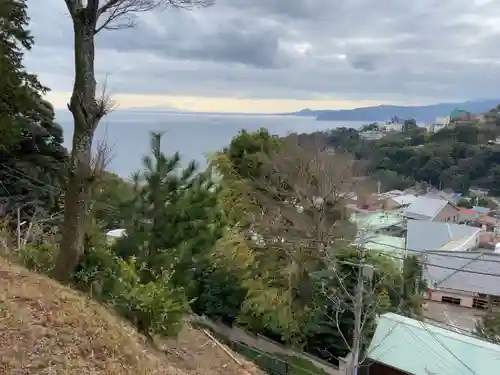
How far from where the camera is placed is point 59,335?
3598mm

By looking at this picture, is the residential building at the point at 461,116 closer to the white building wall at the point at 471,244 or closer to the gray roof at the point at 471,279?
the white building wall at the point at 471,244

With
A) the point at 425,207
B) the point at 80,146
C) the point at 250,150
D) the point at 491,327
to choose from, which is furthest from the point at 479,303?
the point at 80,146

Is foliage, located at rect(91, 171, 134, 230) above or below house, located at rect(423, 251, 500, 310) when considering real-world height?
above

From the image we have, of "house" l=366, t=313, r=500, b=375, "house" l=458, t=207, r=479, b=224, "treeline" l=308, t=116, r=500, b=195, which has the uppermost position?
"treeline" l=308, t=116, r=500, b=195

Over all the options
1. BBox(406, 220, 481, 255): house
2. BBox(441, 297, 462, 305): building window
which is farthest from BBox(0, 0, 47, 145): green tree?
BBox(406, 220, 481, 255): house

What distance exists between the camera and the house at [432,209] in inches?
1246

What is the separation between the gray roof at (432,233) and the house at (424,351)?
14337 mm

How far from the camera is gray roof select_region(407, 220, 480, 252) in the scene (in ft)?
79.3

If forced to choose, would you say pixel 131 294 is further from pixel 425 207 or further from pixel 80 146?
pixel 425 207

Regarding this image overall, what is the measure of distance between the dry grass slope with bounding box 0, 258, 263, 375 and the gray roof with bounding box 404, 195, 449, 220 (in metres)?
29.1

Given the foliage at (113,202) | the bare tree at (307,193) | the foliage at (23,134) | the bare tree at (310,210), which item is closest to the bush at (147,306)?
the foliage at (113,202)

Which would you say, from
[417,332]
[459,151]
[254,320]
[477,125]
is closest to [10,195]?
[254,320]

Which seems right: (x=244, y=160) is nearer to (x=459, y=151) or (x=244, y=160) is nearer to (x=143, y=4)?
(x=143, y=4)

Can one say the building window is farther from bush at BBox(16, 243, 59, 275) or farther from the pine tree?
bush at BBox(16, 243, 59, 275)
